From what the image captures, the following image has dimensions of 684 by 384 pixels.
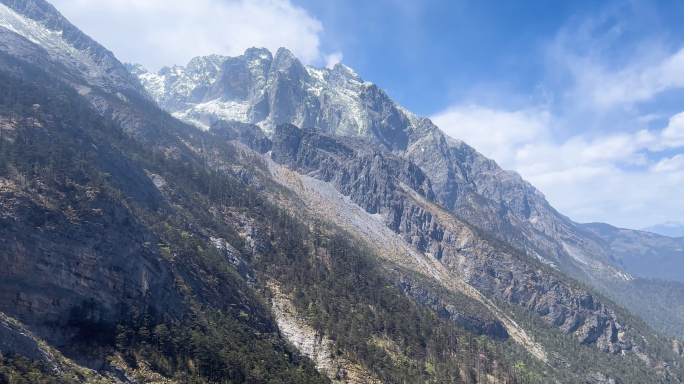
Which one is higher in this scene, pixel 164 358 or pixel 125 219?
pixel 125 219

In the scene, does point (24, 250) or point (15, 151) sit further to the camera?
point (15, 151)

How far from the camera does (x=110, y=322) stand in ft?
263

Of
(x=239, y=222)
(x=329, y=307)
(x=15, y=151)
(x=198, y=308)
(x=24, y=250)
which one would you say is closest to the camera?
(x=24, y=250)

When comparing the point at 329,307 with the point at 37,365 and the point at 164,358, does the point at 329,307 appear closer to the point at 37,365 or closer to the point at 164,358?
the point at 164,358

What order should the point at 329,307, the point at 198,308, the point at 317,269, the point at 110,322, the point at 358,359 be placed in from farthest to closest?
the point at 317,269, the point at 329,307, the point at 358,359, the point at 198,308, the point at 110,322

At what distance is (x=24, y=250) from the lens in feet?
238

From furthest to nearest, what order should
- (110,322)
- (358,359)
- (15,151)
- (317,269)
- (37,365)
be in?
1. (317,269)
2. (358,359)
3. (15,151)
4. (110,322)
5. (37,365)

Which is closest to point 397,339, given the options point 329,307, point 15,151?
point 329,307

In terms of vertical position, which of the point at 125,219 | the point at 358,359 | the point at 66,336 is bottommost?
the point at 66,336

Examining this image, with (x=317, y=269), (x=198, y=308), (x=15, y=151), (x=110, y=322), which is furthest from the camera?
(x=317, y=269)

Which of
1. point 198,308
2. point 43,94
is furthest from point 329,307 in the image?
point 43,94

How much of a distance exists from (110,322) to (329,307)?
78376 millimetres

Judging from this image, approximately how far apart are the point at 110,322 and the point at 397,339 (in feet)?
324

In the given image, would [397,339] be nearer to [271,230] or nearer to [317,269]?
[317,269]
